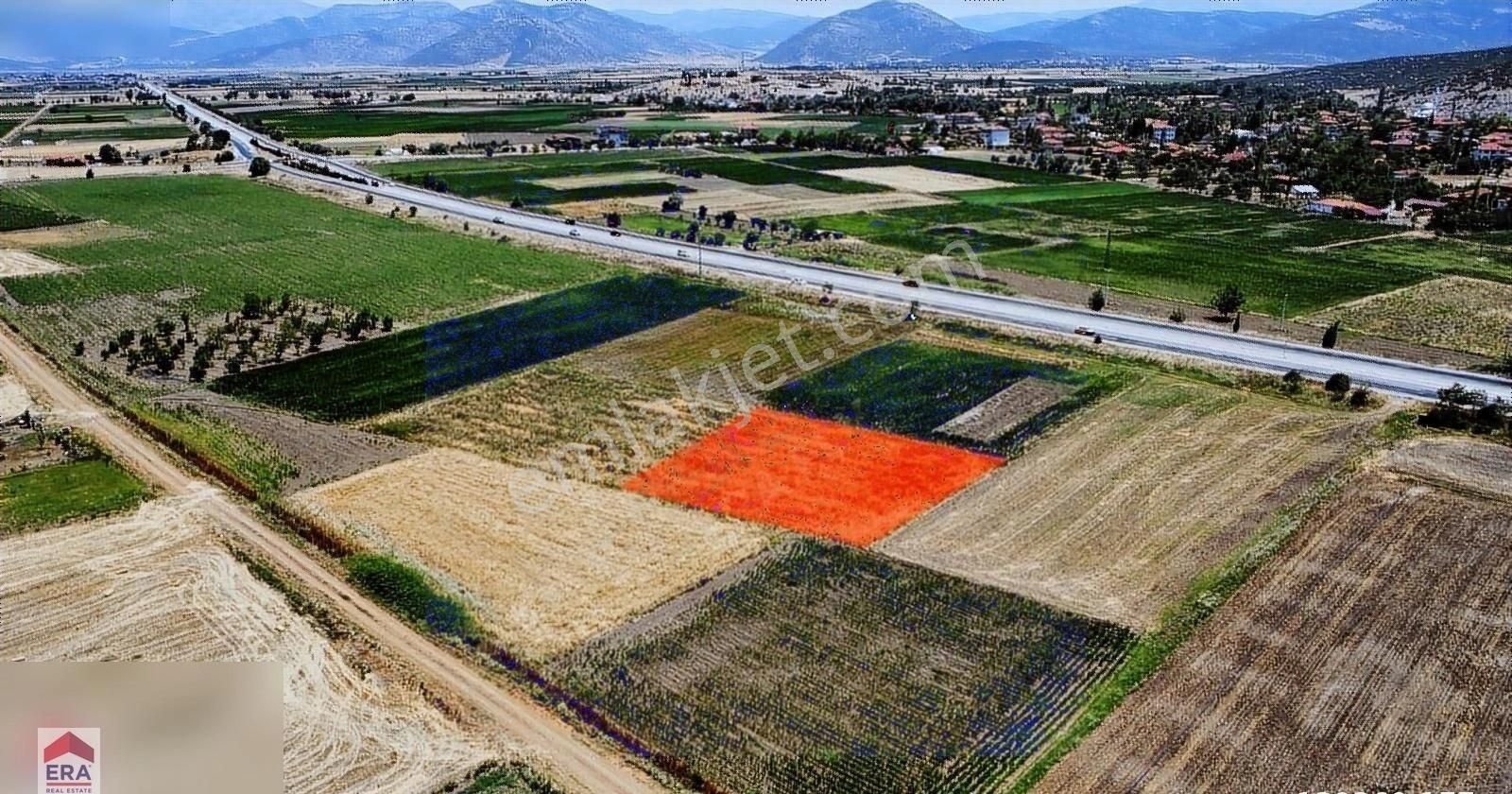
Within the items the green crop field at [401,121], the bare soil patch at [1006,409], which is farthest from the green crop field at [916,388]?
the green crop field at [401,121]

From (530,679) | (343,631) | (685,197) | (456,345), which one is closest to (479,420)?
(456,345)

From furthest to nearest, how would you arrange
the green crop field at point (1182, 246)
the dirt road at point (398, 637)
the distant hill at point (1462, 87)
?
the distant hill at point (1462, 87)
the green crop field at point (1182, 246)
the dirt road at point (398, 637)

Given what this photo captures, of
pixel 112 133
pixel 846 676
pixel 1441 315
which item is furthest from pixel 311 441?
pixel 112 133

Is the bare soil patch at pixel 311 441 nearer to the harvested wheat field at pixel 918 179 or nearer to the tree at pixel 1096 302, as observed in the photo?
the tree at pixel 1096 302

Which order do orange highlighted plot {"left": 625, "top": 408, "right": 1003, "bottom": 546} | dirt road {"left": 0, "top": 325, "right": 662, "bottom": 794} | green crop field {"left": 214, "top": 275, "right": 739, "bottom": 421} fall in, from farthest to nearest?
1. green crop field {"left": 214, "top": 275, "right": 739, "bottom": 421}
2. orange highlighted plot {"left": 625, "top": 408, "right": 1003, "bottom": 546}
3. dirt road {"left": 0, "top": 325, "right": 662, "bottom": 794}

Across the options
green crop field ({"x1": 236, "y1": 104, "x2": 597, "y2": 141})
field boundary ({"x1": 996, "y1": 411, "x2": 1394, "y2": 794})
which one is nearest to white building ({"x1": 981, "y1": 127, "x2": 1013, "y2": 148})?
green crop field ({"x1": 236, "y1": 104, "x2": 597, "y2": 141})

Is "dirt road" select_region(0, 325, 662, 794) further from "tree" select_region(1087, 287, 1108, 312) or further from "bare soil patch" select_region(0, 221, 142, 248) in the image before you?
"tree" select_region(1087, 287, 1108, 312)

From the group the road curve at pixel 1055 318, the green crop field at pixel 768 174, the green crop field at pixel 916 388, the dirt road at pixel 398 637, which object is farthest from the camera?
the green crop field at pixel 768 174

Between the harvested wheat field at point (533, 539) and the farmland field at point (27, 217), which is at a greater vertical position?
the farmland field at point (27, 217)
